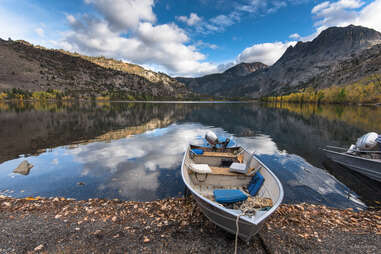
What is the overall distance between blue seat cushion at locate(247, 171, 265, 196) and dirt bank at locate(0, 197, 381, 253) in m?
1.49

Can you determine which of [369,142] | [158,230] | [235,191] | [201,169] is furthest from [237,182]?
[369,142]

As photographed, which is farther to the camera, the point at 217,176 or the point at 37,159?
the point at 37,159

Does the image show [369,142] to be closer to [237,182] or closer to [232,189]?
[237,182]

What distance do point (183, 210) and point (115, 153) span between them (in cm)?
1337

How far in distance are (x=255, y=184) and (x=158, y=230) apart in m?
5.28

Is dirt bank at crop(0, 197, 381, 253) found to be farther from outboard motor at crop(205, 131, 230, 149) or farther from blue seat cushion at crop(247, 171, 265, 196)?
outboard motor at crop(205, 131, 230, 149)

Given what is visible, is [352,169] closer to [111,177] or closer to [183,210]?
[183,210]

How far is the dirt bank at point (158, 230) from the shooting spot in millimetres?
6613

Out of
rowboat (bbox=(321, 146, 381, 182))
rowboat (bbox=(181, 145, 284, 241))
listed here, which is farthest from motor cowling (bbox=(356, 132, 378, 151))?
rowboat (bbox=(181, 145, 284, 241))

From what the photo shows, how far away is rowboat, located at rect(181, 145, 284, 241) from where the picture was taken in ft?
19.3

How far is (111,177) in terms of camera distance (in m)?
13.6

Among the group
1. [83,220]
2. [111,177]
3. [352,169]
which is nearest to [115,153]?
[111,177]

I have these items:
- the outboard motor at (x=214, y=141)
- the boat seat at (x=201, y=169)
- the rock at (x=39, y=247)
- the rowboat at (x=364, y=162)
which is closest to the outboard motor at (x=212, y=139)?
the outboard motor at (x=214, y=141)

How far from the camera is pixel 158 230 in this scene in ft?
24.8
